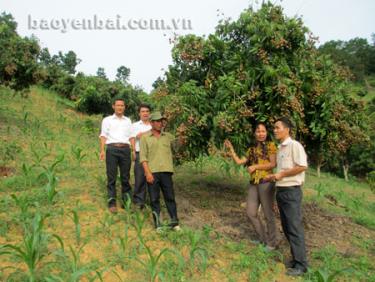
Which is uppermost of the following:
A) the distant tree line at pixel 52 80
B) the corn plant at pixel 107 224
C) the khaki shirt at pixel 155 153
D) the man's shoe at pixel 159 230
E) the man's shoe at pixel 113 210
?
the distant tree line at pixel 52 80

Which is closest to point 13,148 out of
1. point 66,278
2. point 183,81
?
point 183,81

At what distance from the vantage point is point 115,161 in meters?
5.97

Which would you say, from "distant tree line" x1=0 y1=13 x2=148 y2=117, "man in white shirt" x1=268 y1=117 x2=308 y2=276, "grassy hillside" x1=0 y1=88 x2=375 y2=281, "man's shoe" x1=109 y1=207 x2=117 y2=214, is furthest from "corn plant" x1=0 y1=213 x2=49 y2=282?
"distant tree line" x1=0 y1=13 x2=148 y2=117

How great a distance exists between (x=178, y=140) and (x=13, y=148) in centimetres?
461

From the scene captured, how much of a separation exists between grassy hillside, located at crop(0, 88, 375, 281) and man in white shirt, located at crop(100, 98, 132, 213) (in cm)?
45

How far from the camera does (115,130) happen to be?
19.7 feet

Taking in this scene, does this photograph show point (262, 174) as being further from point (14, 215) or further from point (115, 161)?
point (14, 215)

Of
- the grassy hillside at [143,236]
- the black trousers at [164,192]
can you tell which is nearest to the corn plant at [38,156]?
the grassy hillside at [143,236]

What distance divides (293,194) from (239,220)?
206 centimetres

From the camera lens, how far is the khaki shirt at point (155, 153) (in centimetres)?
543

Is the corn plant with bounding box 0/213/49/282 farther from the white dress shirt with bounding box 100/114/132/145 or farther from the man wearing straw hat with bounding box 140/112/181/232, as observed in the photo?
the white dress shirt with bounding box 100/114/132/145

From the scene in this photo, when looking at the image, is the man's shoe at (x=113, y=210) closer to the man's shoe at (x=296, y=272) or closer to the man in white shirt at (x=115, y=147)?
the man in white shirt at (x=115, y=147)

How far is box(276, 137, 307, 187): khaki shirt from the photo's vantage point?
15.3 feet

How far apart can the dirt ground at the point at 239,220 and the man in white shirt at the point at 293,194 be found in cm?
75
